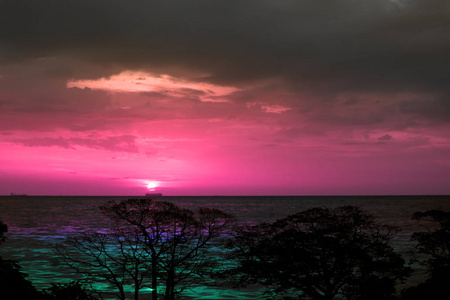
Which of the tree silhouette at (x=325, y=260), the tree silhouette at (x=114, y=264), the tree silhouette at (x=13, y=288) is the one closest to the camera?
the tree silhouette at (x=13, y=288)

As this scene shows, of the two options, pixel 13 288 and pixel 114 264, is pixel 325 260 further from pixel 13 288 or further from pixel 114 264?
pixel 114 264

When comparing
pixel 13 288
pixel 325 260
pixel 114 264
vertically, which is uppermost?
pixel 13 288

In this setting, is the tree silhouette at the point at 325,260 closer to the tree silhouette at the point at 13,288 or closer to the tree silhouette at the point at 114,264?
the tree silhouette at the point at 114,264

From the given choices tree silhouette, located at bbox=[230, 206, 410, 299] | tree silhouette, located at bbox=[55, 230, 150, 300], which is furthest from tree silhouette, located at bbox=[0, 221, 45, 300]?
tree silhouette, located at bbox=[230, 206, 410, 299]

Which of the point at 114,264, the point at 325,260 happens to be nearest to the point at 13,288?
the point at 325,260

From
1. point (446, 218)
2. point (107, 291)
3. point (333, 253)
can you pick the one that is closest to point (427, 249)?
point (446, 218)

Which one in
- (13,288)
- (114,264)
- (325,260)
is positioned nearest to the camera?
(13,288)

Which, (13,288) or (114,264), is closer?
(13,288)

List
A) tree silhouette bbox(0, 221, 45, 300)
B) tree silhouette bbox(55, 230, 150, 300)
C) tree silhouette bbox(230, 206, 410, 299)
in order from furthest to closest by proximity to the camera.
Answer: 1. tree silhouette bbox(55, 230, 150, 300)
2. tree silhouette bbox(230, 206, 410, 299)
3. tree silhouette bbox(0, 221, 45, 300)

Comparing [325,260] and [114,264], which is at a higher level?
[325,260]

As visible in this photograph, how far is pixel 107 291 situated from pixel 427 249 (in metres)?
33.5

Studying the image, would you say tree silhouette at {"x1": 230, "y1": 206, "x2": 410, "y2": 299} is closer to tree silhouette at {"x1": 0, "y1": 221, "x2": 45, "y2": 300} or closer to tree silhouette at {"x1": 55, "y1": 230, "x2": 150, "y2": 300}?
tree silhouette at {"x1": 55, "y1": 230, "x2": 150, "y2": 300}

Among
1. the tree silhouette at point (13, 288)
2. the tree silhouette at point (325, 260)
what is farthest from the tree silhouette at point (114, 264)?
the tree silhouette at point (13, 288)

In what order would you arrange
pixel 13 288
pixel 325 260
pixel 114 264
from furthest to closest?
pixel 114 264, pixel 325 260, pixel 13 288
